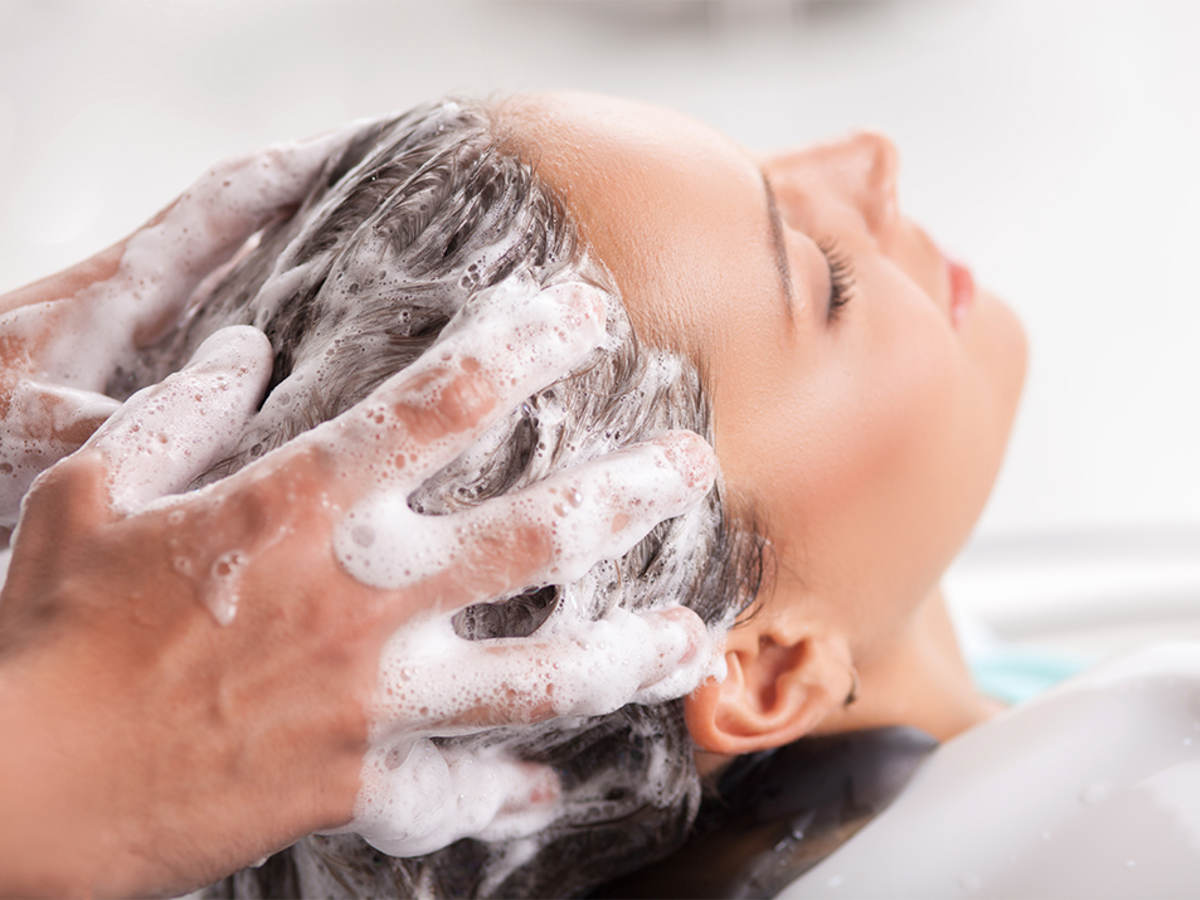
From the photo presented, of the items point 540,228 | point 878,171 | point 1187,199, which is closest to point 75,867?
point 540,228

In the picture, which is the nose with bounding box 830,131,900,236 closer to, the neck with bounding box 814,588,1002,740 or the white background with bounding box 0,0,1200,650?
the neck with bounding box 814,588,1002,740

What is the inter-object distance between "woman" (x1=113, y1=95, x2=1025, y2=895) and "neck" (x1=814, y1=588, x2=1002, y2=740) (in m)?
0.03

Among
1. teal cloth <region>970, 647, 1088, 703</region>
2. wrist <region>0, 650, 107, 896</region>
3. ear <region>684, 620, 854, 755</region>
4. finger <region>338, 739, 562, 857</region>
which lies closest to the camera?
wrist <region>0, 650, 107, 896</region>

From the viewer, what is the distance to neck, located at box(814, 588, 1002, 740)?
1.19 meters

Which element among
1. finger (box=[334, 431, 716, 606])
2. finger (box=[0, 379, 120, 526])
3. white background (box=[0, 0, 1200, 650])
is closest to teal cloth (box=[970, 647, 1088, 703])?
white background (box=[0, 0, 1200, 650])

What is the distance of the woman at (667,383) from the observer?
887 millimetres

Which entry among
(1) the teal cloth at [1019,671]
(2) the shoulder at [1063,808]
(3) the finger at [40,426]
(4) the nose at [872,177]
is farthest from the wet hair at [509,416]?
(1) the teal cloth at [1019,671]

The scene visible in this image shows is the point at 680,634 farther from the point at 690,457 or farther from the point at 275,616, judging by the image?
the point at 275,616

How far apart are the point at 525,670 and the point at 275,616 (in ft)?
0.58

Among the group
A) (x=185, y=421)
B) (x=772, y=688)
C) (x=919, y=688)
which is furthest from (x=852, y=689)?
(x=185, y=421)

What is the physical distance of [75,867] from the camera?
668 millimetres

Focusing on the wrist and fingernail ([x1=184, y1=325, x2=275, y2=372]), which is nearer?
the wrist

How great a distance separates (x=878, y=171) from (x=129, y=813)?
35.9 inches

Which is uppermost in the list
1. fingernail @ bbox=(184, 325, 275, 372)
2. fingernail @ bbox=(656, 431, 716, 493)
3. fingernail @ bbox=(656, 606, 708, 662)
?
fingernail @ bbox=(184, 325, 275, 372)
